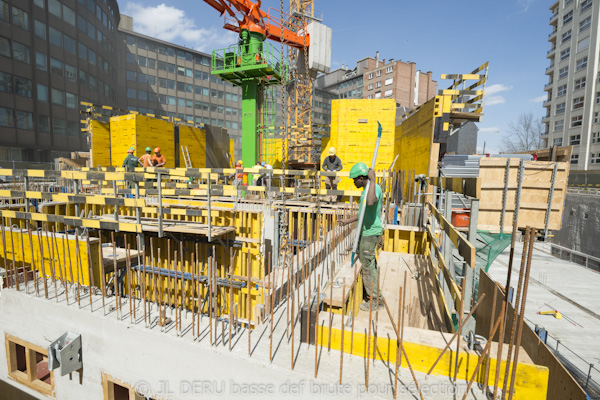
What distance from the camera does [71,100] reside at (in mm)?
35625

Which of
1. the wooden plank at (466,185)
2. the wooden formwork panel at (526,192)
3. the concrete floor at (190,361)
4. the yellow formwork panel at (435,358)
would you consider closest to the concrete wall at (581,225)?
the wooden formwork panel at (526,192)

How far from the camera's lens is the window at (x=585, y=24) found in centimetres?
3956

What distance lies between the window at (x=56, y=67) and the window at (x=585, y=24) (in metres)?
72.3

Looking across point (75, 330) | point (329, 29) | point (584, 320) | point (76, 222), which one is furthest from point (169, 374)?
point (329, 29)

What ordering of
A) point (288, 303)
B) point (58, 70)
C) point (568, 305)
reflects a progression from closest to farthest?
point (288, 303) → point (568, 305) → point (58, 70)

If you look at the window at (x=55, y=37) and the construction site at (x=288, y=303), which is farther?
the window at (x=55, y=37)

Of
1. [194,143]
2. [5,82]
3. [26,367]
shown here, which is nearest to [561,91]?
[194,143]

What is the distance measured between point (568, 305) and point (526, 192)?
8266mm

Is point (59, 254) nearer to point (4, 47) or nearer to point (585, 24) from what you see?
point (4, 47)

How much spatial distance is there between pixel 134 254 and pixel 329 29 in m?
26.9

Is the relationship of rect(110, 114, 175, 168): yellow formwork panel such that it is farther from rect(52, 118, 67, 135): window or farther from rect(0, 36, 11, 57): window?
rect(52, 118, 67, 135): window

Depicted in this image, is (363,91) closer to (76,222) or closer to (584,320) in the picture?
(584,320)

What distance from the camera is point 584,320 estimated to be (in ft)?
34.6

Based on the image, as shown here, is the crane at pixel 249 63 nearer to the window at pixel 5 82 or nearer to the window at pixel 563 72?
the window at pixel 5 82
